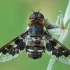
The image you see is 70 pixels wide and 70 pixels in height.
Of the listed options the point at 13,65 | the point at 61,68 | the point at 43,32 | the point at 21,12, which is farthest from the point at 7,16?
the point at 43,32

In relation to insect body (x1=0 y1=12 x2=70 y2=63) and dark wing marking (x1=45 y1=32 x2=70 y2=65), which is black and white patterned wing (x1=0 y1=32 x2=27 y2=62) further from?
dark wing marking (x1=45 y1=32 x2=70 y2=65)

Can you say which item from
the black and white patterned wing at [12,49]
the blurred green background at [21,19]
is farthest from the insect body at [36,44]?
the blurred green background at [21,19]

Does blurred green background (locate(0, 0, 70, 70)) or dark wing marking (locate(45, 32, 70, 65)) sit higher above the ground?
dark wing marking (locate(45, 32, 70, 65))

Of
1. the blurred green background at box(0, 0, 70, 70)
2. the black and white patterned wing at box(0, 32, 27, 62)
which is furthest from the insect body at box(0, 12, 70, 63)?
the blurred green background at box(0, 0, 70, 70)

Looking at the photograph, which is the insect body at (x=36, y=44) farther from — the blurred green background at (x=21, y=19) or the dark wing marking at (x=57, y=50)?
the blurred green background at (x=21, y=19)

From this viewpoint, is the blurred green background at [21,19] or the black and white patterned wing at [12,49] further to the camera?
the blurred green background at [21,19]

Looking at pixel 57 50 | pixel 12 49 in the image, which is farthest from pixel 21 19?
pixel 57 50
